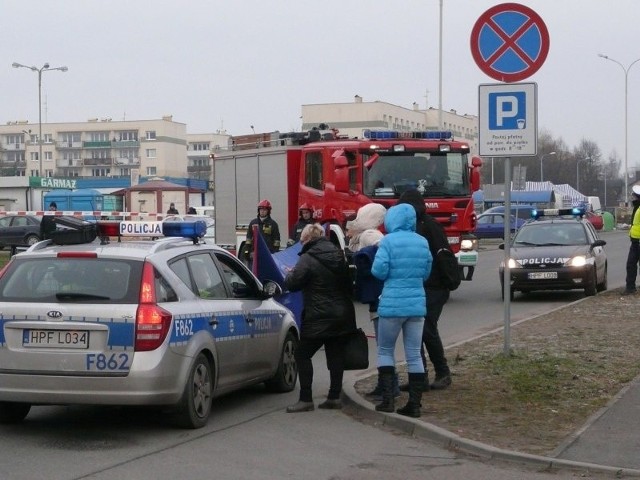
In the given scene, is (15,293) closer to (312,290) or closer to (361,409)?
(312,290)

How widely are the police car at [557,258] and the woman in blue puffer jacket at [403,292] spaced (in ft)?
38.2

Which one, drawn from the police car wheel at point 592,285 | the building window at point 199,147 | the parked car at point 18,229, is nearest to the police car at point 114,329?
the police car wheel at point 592,285

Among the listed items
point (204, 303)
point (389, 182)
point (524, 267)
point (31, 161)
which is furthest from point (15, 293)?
point (31, 161)

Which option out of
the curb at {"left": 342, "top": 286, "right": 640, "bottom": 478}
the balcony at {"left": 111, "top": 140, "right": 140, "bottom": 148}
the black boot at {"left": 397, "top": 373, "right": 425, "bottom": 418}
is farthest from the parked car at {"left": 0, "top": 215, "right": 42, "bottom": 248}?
the balcony at {"left": 111, "top": 140, "right": 140, "bottom": 148}

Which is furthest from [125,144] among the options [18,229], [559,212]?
[559,212]

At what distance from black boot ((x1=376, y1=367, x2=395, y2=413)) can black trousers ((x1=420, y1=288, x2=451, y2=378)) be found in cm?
92

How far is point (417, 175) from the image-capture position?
66.1 feet

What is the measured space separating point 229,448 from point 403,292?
1960 millimetres

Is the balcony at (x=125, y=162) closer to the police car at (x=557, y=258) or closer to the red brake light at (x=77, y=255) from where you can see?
the police car at (x=557, y=258)

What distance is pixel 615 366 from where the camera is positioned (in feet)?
38.4

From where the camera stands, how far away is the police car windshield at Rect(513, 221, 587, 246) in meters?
22.2

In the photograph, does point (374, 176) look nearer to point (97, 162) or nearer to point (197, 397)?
point (197, 397)

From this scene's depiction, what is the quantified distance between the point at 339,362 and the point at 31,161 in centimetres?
15853

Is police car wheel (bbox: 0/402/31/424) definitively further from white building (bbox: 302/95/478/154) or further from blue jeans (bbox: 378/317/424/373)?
white building (bbox: 302/95/478/154)
